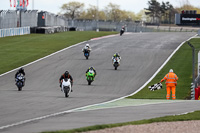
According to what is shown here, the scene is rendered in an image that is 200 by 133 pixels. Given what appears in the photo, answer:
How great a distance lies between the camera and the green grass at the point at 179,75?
76.3ft

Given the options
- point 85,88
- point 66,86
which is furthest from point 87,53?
point 66,86

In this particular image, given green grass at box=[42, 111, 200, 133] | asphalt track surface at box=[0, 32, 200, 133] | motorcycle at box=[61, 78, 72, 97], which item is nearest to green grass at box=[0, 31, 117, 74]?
asphalt track surface at box=[0, 32, 200, 133]

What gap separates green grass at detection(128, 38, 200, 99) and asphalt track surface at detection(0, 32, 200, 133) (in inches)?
32.5

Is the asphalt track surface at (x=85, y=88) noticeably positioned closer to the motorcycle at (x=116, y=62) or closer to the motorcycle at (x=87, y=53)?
the motorcycle at (x=87, y=53)

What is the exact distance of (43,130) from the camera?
11.2 m

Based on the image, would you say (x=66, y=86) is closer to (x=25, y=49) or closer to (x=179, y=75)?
(x=179, y=75)

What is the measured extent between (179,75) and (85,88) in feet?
25.5

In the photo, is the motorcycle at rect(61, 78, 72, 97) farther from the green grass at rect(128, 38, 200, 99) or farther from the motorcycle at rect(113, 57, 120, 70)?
the motorcycle at rect(113, 57, 120, 70)

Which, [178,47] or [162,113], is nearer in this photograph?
[162,113]

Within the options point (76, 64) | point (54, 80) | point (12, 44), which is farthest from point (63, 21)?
point (54, 80)

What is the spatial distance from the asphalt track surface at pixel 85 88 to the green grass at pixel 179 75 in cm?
83

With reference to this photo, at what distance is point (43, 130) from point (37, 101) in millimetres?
6817

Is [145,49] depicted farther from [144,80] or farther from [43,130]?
[43,130]

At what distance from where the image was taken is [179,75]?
30.6 meters
